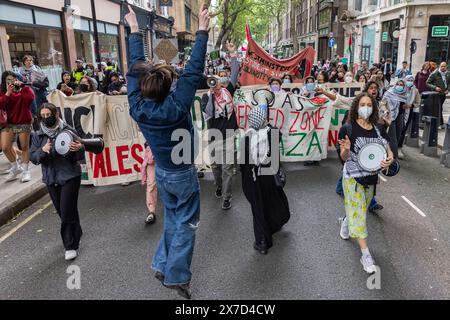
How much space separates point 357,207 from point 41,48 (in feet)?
43.4

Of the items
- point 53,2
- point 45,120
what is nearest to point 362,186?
point 45,120

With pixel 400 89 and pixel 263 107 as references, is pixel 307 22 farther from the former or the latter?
pixel 263 107

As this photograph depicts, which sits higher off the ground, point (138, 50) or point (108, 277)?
point (138, 50)

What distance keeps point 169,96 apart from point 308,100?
538 cm

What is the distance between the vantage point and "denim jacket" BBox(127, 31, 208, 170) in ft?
9.70

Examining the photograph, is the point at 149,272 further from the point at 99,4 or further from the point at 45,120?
the point at 99,4

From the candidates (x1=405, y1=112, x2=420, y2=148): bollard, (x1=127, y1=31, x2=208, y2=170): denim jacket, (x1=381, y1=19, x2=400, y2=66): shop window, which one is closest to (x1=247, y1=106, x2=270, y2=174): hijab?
(x1=127, y1=31, x2=208, y2=170): denim jacket

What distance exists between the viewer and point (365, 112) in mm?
4121

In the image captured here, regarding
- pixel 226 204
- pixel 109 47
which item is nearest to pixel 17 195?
pixel 226 204

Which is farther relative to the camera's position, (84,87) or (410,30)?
(410,30)

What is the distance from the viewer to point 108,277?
13.1 feet

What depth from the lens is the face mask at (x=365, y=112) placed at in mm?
4113

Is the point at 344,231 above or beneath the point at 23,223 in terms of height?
above
